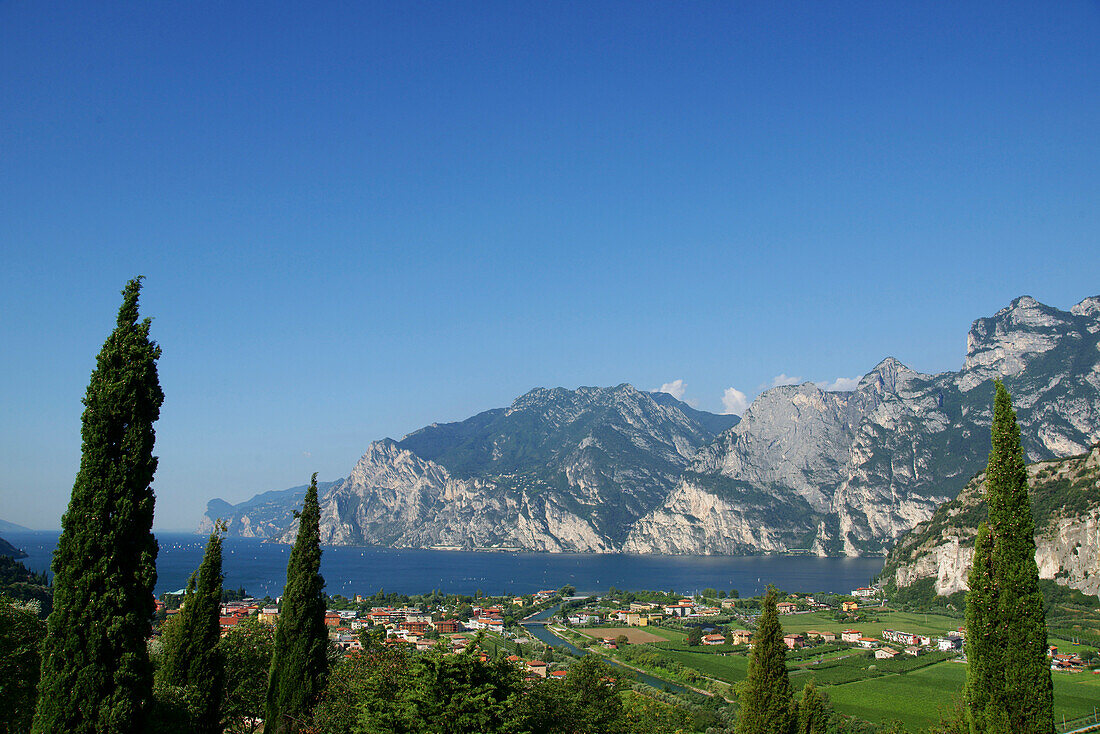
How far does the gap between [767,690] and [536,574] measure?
149847 mm

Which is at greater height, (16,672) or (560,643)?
(16,672)

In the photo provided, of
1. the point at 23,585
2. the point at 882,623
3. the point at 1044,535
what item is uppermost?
the point at 1044,535

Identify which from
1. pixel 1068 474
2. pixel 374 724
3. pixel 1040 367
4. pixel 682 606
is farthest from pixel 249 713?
pixel 1040 367

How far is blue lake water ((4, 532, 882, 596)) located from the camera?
125 metres

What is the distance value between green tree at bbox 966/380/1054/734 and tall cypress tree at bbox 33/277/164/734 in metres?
Answer: 11.6

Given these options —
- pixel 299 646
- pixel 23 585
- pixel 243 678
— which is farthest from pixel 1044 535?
pixel 23 585

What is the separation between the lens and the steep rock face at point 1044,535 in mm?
83688

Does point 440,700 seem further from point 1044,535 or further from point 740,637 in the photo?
point 1044,535

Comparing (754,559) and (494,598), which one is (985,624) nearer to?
(494,598)

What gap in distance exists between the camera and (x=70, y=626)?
29.5 feet

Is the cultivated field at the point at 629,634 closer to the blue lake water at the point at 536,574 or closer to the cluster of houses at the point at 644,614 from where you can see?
the cluster of houses at the point at 644,614

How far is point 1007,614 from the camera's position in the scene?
991 centimetres

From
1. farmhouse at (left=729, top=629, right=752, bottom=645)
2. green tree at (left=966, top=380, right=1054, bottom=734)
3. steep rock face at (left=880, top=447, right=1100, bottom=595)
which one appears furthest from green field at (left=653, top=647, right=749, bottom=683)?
green tree at (left=966, top=380, right=1054, bottom=734)

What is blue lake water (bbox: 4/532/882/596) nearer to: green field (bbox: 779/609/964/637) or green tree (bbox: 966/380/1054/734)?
green field (bbox: 779/609/964/637)
